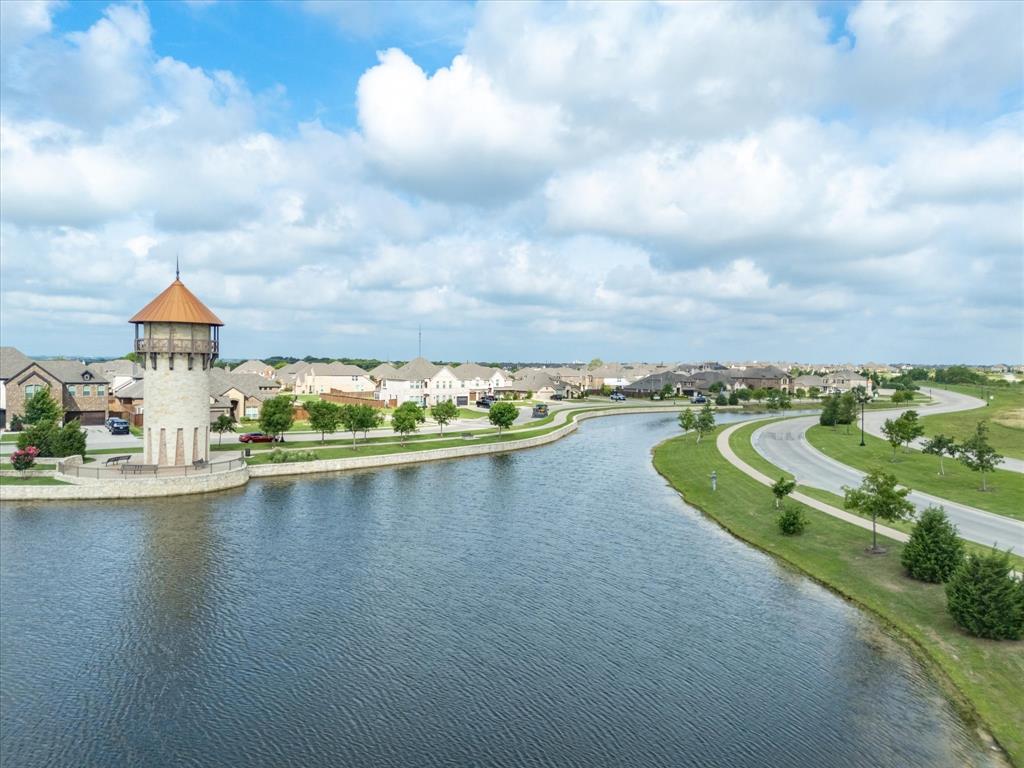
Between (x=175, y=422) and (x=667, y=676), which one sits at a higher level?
(x=175, y=422)

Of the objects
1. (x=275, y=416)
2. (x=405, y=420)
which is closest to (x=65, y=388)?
(x=275, y=416)

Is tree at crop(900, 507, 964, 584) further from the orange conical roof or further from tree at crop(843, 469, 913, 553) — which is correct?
the orange conical roof

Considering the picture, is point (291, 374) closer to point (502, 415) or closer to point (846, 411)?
point (502, 415)

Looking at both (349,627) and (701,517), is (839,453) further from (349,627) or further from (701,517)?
(349,627)

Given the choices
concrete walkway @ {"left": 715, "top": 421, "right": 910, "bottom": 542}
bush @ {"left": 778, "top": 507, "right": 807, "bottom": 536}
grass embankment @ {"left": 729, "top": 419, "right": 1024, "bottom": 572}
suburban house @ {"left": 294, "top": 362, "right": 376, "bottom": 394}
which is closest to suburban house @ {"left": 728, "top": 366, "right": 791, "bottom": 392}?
grass embankment @ {"left": 729, "top": 419, "right": 1024, "bottom": 572}

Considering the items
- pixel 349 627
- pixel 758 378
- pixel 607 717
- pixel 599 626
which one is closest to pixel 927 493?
pixel 599 626

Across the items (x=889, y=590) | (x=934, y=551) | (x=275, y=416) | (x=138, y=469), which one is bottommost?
(x=889, y=590)

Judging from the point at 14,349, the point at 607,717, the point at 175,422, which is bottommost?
the point at 607,717
